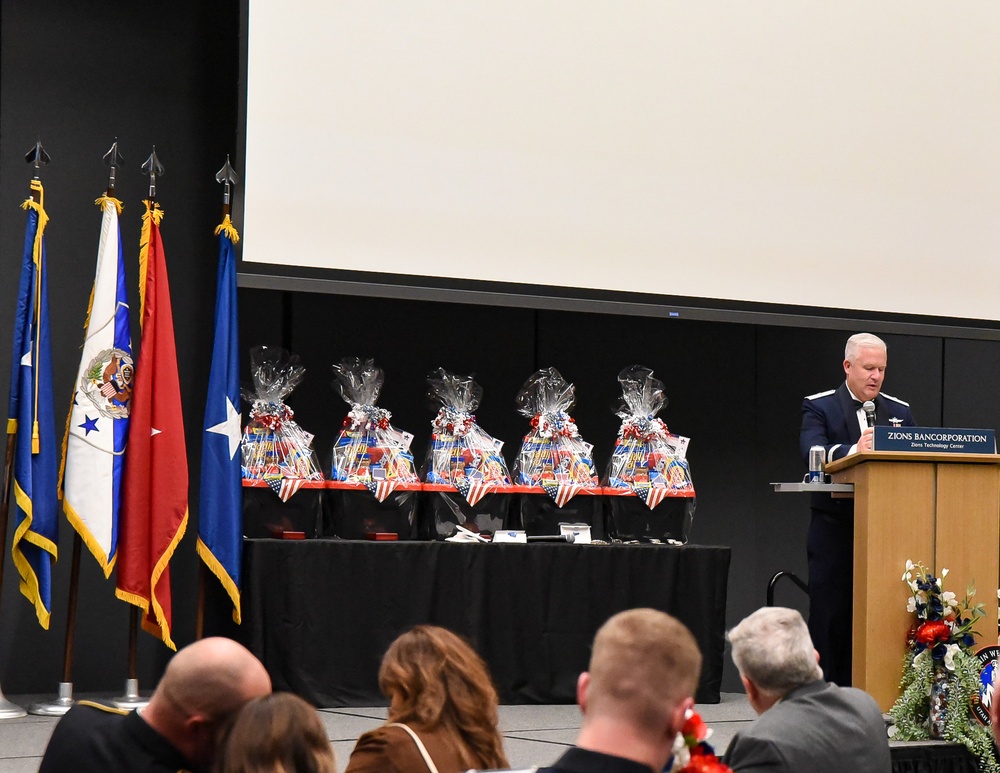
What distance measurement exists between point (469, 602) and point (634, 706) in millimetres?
3919

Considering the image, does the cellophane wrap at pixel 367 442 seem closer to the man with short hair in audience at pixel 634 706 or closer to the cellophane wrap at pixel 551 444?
the cellophane wrap at pixel 551 444

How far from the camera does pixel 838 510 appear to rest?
205 inches

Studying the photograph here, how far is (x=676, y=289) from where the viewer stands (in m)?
6.54

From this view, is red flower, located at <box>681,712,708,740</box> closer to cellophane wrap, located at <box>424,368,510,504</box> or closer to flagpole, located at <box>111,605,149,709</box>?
flagpole, located at <box>111,605,149,709</box>

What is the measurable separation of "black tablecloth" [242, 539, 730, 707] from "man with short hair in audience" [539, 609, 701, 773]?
378 cm

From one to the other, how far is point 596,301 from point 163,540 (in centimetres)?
239

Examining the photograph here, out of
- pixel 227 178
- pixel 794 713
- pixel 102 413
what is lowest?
pixel 794 713

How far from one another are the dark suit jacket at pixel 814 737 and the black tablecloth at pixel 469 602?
9.60ft

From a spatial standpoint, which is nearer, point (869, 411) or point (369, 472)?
point (869, 411)

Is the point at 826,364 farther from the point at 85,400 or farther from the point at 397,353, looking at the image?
the point at 85,400

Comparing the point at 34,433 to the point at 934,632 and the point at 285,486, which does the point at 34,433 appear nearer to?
the point at 285,486

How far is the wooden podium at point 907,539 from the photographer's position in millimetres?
4430

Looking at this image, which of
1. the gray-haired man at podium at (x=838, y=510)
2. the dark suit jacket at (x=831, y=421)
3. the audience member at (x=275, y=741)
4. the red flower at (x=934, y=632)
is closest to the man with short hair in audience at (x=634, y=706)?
the audience member at (x=275, y=741)

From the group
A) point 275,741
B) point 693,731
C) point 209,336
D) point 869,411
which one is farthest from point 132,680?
point 693,731
